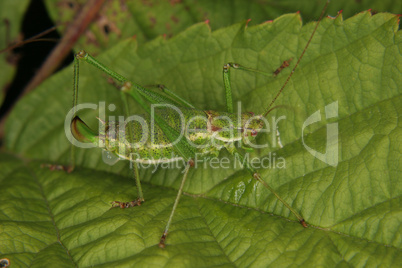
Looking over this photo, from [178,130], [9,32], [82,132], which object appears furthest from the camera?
[9,32]

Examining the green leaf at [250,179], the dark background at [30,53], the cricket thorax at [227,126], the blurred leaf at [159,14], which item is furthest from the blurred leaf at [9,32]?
the cricket thorax at [227,126]

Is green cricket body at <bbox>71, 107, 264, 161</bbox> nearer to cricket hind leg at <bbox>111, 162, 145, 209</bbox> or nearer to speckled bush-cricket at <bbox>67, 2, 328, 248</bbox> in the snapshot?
speckled bush-cricket at <bbox>67, 2, 328, 248</bbox>

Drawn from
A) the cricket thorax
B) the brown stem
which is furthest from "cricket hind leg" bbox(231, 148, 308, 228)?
the brown stem

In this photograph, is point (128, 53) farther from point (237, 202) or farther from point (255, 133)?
point (237, 202)

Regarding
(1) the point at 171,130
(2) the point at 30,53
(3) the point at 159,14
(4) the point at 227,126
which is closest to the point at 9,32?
(2) the point at 30,53

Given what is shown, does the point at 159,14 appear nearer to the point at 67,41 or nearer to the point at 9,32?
the point at 67,41

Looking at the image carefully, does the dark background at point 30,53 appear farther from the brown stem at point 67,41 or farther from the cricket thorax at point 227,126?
the cricket thorax at point 227,126

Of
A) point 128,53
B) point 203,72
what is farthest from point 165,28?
point 203,72
